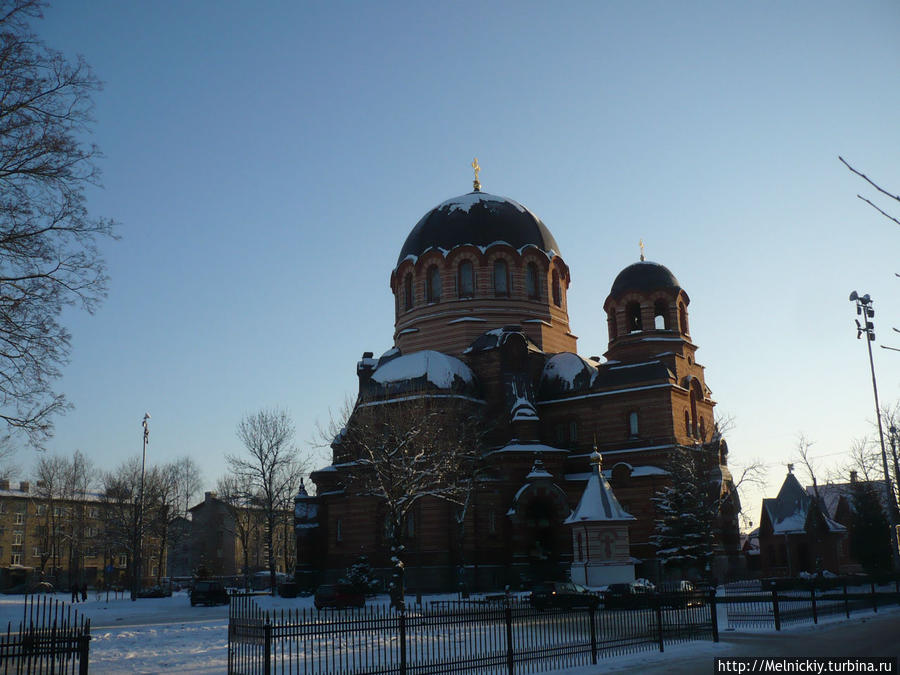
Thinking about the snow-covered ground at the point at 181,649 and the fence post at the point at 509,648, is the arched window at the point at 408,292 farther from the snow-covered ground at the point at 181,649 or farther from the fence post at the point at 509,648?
the fence post at the point at 509,648

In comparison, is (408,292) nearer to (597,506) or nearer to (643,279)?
(643,279)

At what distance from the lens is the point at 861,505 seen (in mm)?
46094

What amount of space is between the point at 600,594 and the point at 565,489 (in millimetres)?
12069

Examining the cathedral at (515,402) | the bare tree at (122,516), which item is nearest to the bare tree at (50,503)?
the bare tree at (122,516)

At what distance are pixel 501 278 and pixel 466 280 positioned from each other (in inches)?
79.4

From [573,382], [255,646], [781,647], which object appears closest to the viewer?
[255,646]

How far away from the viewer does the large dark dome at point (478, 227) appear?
4675cm

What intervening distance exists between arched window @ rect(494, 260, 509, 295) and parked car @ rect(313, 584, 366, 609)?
2015cm

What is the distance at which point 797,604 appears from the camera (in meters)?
26.5

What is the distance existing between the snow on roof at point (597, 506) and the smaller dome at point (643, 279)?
12.7 m

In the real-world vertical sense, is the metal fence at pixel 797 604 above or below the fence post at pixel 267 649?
below

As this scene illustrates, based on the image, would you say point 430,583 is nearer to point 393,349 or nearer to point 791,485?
point 393,349

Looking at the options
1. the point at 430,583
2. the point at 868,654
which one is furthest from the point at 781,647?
the point at 430,583

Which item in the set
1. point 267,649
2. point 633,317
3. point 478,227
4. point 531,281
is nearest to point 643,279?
point 633,317
